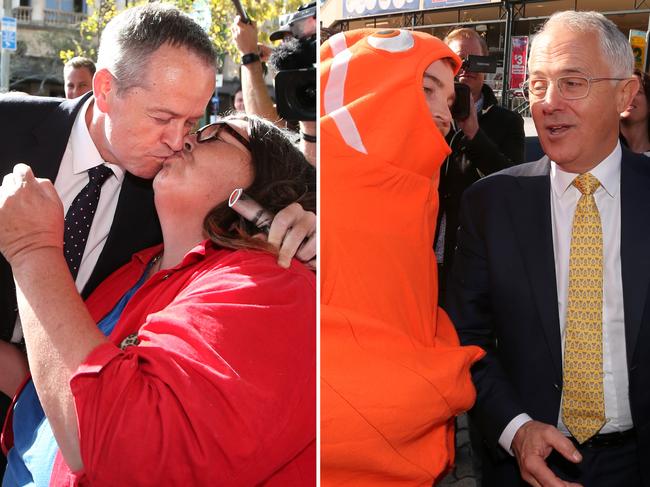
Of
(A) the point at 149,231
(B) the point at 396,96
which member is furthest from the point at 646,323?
(A) the point at 149,231

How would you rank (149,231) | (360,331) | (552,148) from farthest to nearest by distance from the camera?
1. (552,148)
2. (149,231)
3. (360,331)

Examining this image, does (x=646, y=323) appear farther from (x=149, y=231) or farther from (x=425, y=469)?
(x=149, y=231)

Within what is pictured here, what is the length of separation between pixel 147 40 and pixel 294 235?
38cm

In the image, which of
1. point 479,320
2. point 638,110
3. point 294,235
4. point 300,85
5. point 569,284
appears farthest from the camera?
point 638,110

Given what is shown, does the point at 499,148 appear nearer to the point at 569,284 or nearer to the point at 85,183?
the point at 569,284

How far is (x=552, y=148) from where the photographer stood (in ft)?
4.53

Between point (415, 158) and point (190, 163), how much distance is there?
399 mm

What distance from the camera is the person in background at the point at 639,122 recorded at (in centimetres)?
157

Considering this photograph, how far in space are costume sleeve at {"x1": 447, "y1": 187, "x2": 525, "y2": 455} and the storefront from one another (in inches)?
11.4

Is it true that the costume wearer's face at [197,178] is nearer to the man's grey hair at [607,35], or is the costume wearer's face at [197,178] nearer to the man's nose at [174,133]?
the man's nose at [174,133]

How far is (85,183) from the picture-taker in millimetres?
1111

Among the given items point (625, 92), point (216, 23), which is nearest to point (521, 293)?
point (625, 92)

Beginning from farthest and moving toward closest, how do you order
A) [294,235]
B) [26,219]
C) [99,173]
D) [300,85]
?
[99,173] < [294,235] < [300,85] < [26,219]

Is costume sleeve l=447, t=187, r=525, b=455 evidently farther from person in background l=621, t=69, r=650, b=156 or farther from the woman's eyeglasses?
the woman's eyeglasses
